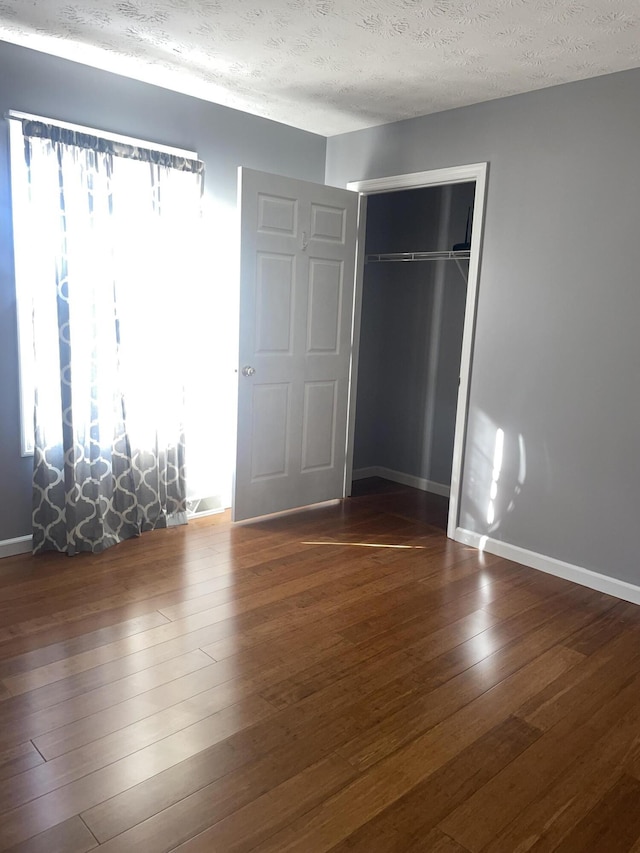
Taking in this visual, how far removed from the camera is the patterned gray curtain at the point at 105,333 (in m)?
3.31

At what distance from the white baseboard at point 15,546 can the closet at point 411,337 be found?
2.57 meters

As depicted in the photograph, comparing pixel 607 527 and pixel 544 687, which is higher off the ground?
pixel 607 527

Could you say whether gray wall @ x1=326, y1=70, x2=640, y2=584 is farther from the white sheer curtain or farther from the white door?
the white sheer curtain

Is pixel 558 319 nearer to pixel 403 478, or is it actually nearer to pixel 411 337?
pixel 411 337

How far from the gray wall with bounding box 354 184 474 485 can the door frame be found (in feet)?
1.93

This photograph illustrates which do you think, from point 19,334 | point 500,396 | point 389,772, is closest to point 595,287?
point 500,396

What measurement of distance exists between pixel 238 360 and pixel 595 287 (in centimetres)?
197

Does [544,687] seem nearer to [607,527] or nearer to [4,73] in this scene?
[607,527]

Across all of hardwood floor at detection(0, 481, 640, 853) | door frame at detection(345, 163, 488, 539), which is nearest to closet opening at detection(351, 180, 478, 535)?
door frame at detection(345, 163, 488, 539)

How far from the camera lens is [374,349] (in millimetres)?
5270

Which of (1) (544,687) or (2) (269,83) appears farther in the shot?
(2) (269,83)

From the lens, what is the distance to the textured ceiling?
2.55 metres

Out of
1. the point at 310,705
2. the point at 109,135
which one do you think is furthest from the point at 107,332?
the point at 310,705

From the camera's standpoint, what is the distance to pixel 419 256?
4.52m
